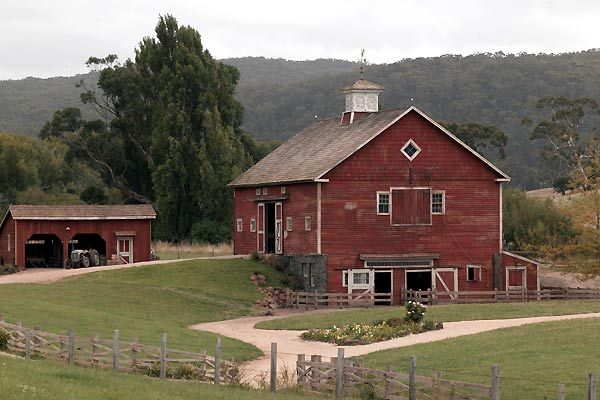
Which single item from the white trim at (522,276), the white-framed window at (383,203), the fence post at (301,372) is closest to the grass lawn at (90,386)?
the fence post at (301,372)

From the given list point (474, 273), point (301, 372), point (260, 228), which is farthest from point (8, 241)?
point (301, 372)

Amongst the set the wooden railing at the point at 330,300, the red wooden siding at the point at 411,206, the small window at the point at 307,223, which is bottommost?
the wooden railing at the point at 330,300

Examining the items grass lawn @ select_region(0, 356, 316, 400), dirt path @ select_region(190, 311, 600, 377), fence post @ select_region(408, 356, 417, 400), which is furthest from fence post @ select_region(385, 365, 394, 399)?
dirt path @ select_region(190, 311, 600, 377)

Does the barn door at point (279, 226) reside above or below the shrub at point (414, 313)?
above

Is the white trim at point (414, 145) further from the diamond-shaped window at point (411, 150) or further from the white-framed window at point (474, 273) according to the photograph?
the white-framed window at point (474, 273)

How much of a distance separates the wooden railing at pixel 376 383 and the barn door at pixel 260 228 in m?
35.7

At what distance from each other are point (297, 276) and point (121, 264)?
1213 cm

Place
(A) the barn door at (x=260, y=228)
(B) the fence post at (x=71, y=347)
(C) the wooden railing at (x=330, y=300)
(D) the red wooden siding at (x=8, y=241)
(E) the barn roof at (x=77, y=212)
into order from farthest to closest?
(D) the red wooden siding at (x=8, y=241) < (E) the barn roof at (x=77, y=212) < (A) the barn door at (x=260, y=228) < (C) the wooden railing at (x=330, y=300) < (B) the fence post at (x=71, y=347)

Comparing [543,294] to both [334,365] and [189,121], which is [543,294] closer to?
[334,365]

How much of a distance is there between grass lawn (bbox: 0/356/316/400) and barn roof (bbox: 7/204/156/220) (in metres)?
39.2

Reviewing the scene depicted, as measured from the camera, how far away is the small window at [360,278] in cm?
6219

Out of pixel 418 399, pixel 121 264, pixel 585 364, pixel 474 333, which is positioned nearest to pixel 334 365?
pixel 418 399

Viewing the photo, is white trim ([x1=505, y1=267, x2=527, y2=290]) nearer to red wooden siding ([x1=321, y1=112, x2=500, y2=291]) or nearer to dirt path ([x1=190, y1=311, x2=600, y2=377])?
red wooden siding ([x1=321, y1=112, x2=500, y2=291])

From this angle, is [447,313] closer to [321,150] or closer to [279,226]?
[279,226]
